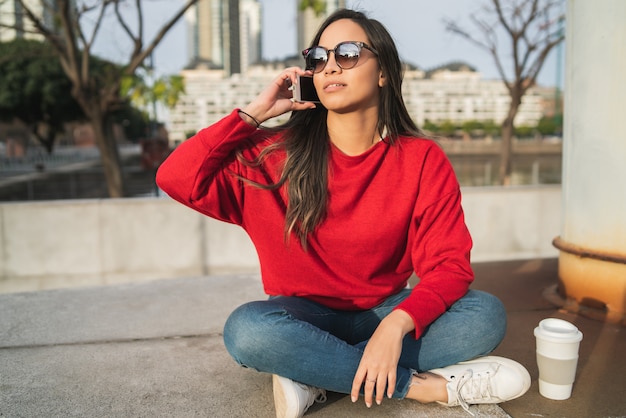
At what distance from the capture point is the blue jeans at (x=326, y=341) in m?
1.90

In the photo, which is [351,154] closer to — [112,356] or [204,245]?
[112,356]

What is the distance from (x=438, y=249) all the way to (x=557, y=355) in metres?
0.54

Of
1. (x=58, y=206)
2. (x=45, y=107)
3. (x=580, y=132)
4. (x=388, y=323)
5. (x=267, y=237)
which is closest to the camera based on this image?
(x=388, y=323)

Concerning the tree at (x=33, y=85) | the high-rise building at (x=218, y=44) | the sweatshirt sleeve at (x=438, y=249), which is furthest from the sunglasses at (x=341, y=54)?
the tree at (x=33, y=85)

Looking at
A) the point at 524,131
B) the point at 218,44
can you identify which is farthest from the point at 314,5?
the point at 524,131

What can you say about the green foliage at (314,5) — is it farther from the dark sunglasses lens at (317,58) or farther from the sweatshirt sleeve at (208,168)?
the sweatshirt sleeve at (208,168)

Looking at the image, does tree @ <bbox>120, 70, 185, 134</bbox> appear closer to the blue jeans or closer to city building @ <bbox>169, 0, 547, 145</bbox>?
the blue jeans

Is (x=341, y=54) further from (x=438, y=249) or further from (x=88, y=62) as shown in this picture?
(x=88, y=62)

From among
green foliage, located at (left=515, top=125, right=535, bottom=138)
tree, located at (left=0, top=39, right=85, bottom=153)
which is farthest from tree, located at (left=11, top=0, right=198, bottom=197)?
green foliage, located at (left=515, top=125, right=535, bottom=138)

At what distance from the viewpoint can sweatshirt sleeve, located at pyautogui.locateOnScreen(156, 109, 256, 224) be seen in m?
2.14

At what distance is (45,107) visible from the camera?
36.4 metres

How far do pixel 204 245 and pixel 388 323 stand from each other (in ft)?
Answer: 14.9

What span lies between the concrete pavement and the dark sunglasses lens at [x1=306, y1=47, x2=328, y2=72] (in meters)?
1.23

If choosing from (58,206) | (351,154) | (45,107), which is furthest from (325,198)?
(45,107)
